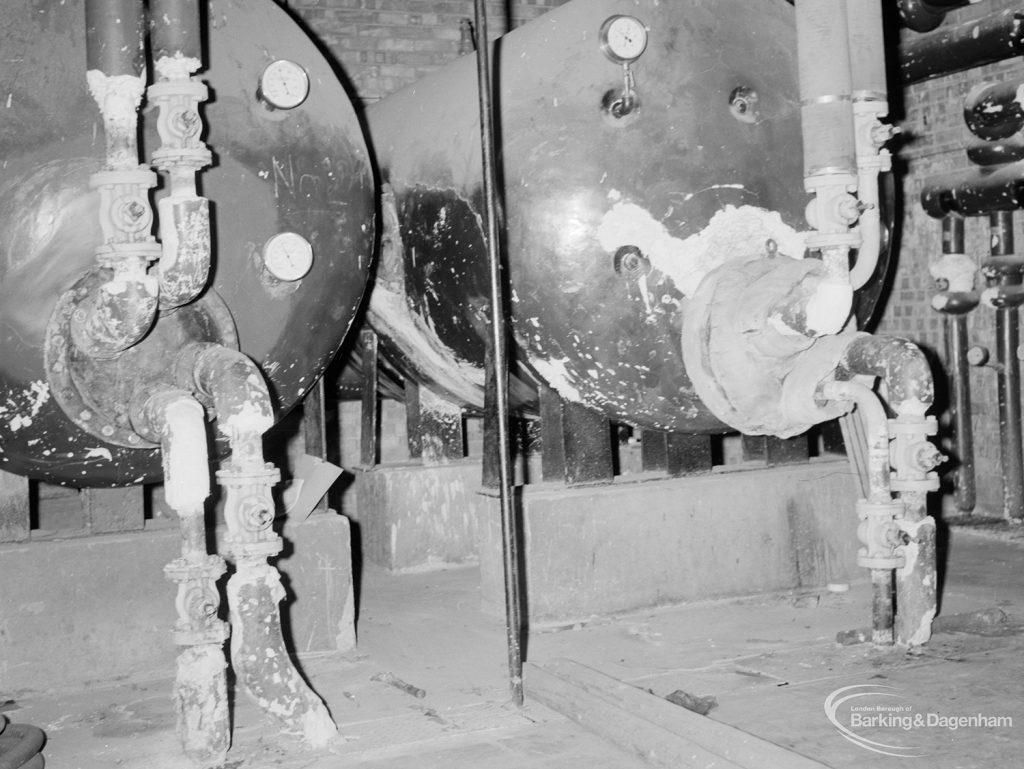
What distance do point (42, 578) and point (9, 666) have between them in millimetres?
268

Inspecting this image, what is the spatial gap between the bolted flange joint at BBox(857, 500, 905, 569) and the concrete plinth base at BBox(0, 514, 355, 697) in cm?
181

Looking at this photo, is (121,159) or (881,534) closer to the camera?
(121,159)

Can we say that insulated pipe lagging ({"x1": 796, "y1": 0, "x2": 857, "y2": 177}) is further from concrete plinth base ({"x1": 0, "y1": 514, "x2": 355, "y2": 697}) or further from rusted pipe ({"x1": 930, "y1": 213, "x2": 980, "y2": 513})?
rusted pipe ({"x1": 930, "y1": 213, "x2": 980, "y2": 513})

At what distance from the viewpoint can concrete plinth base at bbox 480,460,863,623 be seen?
3.95 m

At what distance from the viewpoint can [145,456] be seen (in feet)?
10.5

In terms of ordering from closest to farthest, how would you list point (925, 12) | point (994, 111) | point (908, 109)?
point (994, 111) → point (925, 12) → point (908, 109)

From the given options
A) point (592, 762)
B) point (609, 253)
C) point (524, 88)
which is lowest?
point (592, 762)

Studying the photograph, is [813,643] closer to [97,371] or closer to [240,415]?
[240,415]

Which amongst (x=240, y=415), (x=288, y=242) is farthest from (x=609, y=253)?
(x=240, y=415)

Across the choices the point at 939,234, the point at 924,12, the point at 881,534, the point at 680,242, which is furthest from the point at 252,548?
the point at 939,234

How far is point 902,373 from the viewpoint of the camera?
10.4ft

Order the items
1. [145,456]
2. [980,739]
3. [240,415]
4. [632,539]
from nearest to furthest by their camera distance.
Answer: [980,739] → [240,415] → [145,456] → [632,539]

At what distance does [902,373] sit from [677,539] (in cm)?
124

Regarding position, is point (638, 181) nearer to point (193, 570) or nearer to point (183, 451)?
point (183, 451)
